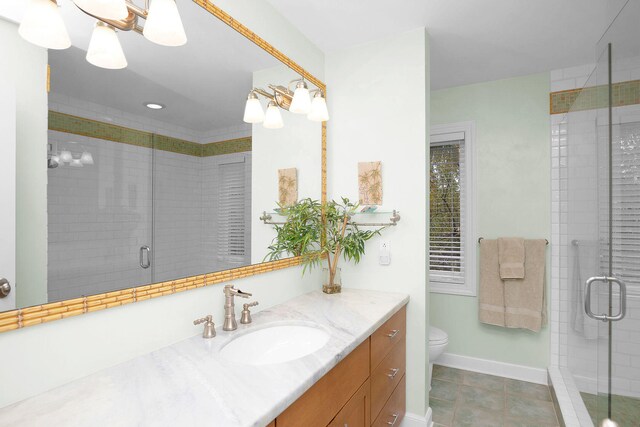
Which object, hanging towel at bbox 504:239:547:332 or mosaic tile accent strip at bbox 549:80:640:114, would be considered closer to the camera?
mosaic tile accent strip at bbox 549:80:640:114

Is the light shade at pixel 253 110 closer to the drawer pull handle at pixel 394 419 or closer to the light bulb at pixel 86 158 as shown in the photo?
the light bulb at pixel 86 158

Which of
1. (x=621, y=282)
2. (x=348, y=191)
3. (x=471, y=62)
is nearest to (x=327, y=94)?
(x=348, y=191)

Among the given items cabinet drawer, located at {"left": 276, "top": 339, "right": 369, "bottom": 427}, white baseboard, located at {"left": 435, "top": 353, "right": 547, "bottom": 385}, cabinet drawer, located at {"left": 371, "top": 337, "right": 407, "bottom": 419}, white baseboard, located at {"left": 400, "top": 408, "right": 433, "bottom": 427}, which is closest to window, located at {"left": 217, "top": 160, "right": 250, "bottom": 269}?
cabinet drawer, located at {"left": 276, "top": 339, "right": 369, "bottom": 427}

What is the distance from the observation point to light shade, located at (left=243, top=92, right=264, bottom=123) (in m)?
1.70

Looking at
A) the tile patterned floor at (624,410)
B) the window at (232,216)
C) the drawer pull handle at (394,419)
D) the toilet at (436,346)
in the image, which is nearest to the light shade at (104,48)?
the window at (232,216)

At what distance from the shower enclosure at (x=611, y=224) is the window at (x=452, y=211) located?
915 millimetres

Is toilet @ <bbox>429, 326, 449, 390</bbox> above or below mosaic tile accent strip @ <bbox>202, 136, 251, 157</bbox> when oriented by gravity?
below

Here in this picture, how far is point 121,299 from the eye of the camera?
3.67 ft

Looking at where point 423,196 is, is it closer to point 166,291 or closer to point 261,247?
point 261,247

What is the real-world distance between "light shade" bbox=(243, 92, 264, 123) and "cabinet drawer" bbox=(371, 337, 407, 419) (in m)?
1.32

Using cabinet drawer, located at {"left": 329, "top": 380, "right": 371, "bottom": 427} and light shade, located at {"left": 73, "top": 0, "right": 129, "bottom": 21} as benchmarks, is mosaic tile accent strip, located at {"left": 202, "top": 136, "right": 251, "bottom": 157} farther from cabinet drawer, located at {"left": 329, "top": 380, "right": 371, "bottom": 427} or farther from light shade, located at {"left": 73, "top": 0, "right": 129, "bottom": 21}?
cabinet drawer, located at {"left": 329, "top": 380, "right": 371, "bottom": 427}

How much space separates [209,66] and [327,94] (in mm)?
1074

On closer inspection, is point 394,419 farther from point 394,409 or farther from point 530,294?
point 530,294

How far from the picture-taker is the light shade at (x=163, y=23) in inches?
42.1
